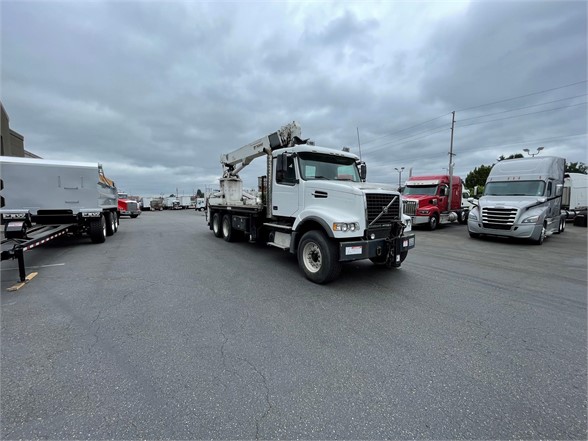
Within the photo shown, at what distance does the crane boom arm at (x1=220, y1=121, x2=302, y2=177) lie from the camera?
7387 millimetres

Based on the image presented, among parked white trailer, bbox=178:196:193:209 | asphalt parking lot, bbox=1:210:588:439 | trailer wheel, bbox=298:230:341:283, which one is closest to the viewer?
asphalt parking lot, bbox=1:210:588:439

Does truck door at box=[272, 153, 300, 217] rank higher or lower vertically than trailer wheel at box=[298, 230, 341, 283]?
higher

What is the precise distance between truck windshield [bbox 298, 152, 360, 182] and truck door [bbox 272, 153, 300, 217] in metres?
0.23

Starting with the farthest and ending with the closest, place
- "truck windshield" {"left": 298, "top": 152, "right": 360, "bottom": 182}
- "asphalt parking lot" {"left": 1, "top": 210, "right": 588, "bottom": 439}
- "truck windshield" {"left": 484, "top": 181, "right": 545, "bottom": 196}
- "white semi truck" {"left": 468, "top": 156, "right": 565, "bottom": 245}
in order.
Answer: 1. "truck windshield" {"left": 484, "top": 181, "right": 545, "bottom": 196}
2. "white semi truck" {"left": 468, "top": 156, "right": 565, "bottom": 245}
3. "truck windshield" {"left": 298, "top": 152, "right": 360, "bottom": 182}
4. "asphalt parking lot" {"left": 1, "top": 210, "right": 588, "bottom": 439}

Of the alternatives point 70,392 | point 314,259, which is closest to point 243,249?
point 314,259

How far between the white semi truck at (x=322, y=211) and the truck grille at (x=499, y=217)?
6580 millimetres

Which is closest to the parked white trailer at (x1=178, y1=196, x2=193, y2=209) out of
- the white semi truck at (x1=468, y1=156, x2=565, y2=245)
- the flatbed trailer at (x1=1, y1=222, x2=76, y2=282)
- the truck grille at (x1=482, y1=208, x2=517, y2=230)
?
the flatbed trailer at (x1=1, y1=222, x2=76, y2=282)

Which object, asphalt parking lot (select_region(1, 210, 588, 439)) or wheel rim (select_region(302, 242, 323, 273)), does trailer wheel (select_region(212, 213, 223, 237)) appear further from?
wheel rim (select_region(302, 242, 323, 273))

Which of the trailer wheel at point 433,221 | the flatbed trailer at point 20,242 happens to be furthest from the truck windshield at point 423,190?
the flatbed trailer at point 20,242

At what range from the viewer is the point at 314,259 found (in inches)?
219

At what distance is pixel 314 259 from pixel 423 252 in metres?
4.91

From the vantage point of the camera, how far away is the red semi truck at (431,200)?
15.0 m

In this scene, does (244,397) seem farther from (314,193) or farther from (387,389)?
(314,193)

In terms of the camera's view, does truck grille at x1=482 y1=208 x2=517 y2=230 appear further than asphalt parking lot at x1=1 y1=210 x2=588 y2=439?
Yes
